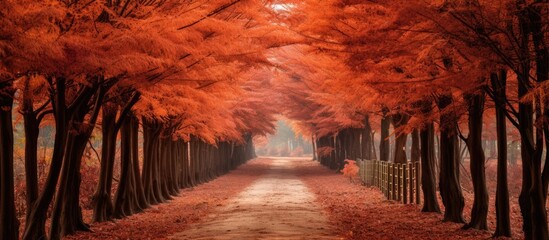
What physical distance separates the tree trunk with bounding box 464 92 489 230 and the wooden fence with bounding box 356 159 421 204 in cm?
637

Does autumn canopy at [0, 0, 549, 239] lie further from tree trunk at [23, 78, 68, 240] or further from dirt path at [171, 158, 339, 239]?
dirt path at [171, 158, 339, 239]

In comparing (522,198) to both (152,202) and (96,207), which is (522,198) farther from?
(152,202)

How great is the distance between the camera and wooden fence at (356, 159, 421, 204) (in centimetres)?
2323

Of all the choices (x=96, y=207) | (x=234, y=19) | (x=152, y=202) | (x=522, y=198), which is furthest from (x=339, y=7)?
(x=152, y=202)

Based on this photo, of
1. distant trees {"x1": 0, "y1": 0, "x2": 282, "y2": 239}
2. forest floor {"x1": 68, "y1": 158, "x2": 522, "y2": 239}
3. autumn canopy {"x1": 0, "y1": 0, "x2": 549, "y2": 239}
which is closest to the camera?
distant trees {"x1": 0, "y1": 0, "x2": 282, "y2": 239}

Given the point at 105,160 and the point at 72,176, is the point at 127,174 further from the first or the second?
the point at 72,176

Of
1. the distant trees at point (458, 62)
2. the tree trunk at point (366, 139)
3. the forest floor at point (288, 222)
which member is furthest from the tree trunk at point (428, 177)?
the tree trunk at point (366, 139)

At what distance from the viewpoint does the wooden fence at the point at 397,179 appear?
76.2ft

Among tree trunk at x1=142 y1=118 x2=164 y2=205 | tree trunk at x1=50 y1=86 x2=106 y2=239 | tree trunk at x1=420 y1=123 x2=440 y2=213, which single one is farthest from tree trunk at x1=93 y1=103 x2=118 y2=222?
tree trunk at x1=420 y1=123 x2=440 y2=213

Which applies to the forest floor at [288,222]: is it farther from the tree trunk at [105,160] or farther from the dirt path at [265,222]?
the tree trunk at [105,160]

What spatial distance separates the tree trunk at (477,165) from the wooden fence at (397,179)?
251 inches

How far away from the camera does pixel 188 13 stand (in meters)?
11.4

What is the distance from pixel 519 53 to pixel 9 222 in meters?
9.65

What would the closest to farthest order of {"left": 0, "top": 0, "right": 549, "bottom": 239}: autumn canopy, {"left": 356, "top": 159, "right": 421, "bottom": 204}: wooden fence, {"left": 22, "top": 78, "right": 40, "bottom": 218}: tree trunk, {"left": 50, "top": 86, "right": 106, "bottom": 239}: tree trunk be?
1. {"left": 0, "top": 0, "right": 549, "bottom": 239}: autumn canopy
2. {"left": 22, "top": 78, "right": 40, "bottom": 218}: tree trunk
3. {"left": 50, "top": 86, "right": 106, "bottom": 239}: tree trunk
4. {"left": 356, "top": 159, "right": 421, "bottom": 204}: wooden fence
